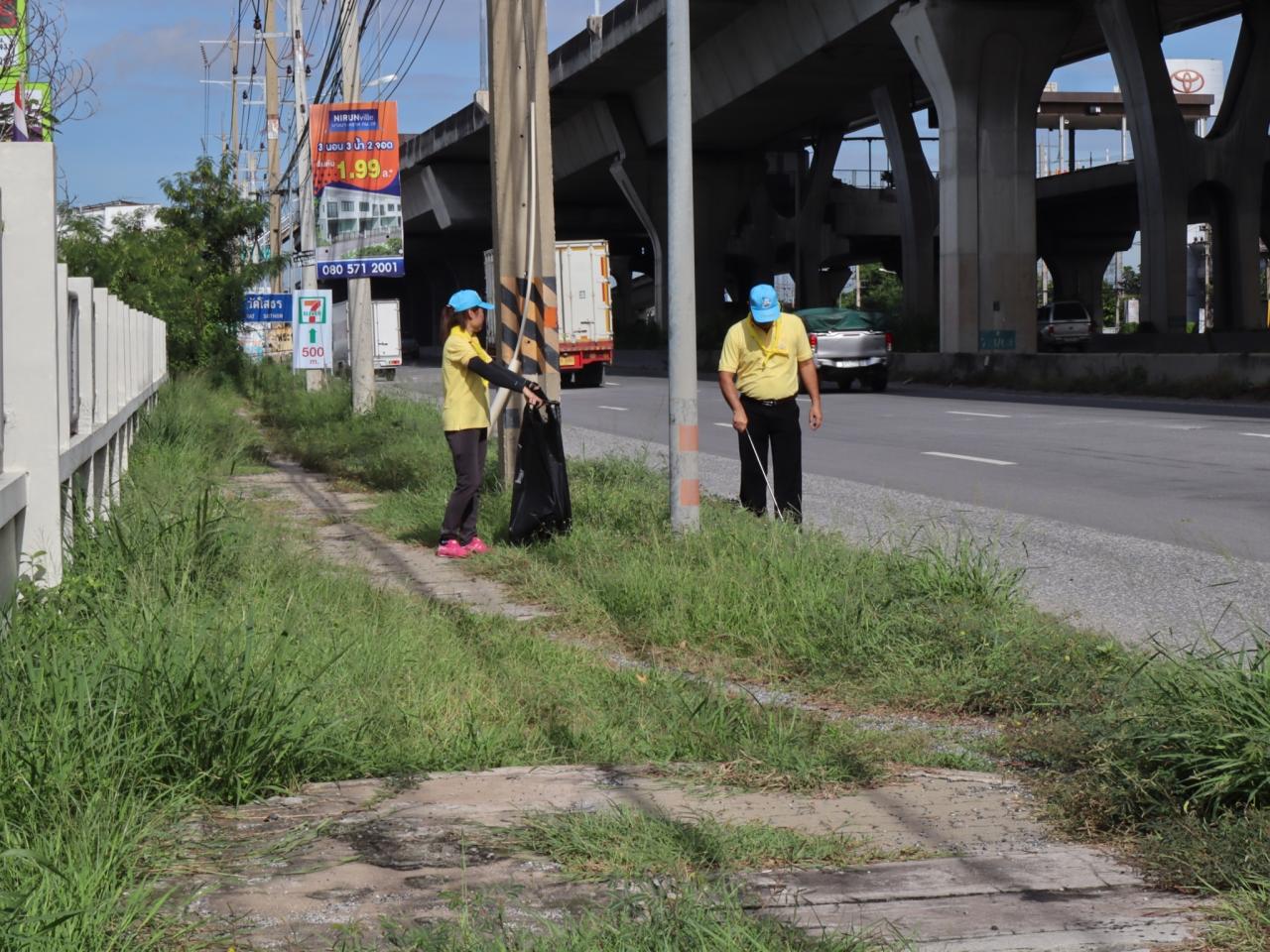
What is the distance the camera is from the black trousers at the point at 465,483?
10.8 m

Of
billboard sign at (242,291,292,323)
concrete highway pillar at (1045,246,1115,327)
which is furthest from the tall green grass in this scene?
concrete highway pillar at (1045,246,1115,327)

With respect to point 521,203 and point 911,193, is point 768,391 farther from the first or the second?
point 911,193

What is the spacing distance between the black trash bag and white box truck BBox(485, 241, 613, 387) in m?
29.9

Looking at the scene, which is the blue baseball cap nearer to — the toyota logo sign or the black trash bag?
the black trash bag

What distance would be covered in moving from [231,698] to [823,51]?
38.3 meters

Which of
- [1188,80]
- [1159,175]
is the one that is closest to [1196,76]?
[1188,80]

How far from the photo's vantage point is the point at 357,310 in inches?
909

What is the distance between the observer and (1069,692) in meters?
6.24

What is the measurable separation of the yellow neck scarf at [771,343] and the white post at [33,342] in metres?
5.02

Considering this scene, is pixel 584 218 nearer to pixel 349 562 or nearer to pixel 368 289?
pixel 368 289

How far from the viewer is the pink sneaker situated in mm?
10930

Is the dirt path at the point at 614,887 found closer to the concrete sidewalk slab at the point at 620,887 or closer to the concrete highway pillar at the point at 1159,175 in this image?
the concrete sidewalk slab at the point at 620,887

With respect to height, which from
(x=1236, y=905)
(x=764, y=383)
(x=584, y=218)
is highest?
(x=584, y=218)

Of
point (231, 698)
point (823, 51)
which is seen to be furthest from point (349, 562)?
point (823, 51)
